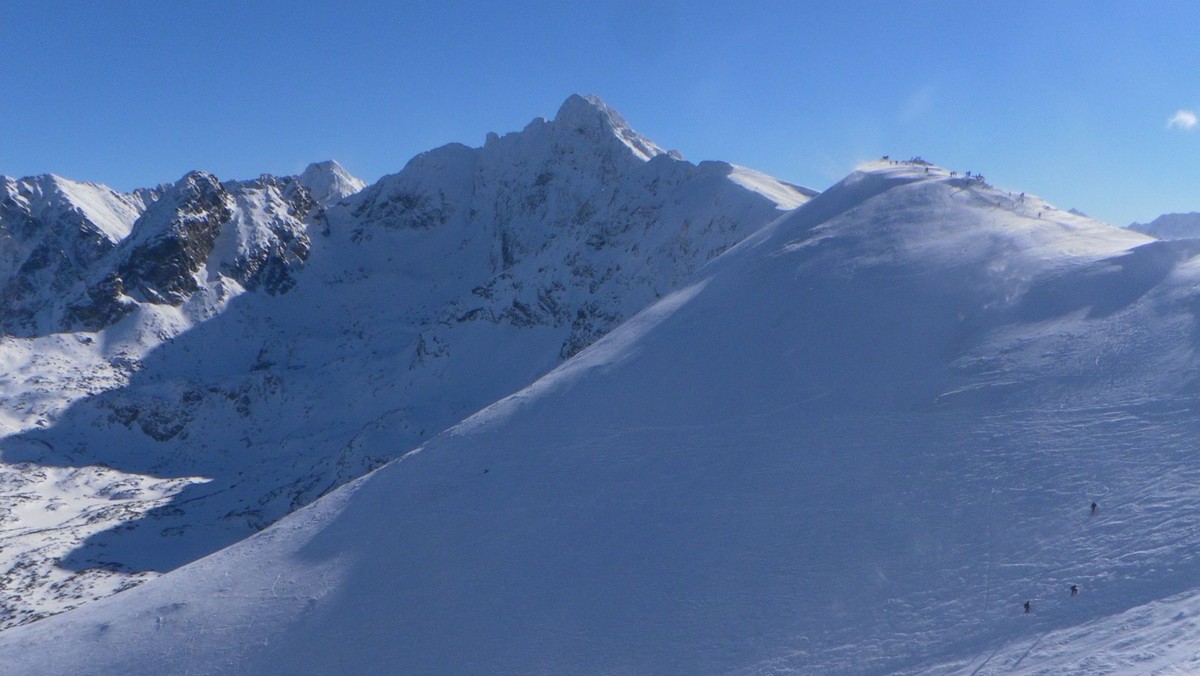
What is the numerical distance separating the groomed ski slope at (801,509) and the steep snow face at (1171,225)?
108683mm

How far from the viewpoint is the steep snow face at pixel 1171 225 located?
120500mm

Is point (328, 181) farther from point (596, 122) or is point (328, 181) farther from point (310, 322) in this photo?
point (596, 122)

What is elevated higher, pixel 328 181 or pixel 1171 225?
pixel 328 181

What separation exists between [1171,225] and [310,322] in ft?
367

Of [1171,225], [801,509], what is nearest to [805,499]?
[801,509]

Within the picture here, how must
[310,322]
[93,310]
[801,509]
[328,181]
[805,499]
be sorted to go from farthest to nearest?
[328,181] < [310,322] < [93,310] < [805,499] < [801,509]

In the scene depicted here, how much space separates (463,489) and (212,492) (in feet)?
173

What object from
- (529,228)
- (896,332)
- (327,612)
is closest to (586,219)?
(529,228)

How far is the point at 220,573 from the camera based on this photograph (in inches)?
923

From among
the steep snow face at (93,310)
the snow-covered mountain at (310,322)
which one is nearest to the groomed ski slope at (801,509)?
the steep snow face at (93,310)

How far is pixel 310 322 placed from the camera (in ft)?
352

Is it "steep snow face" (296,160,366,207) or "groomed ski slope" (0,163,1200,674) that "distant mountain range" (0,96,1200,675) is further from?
"steep snow face" (296,160,366,207)

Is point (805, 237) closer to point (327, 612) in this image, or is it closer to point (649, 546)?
point (649, 546)

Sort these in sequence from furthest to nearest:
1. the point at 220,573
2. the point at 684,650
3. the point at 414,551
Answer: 1. the point at 220,573
2. the point at 414,551
3. the point at 684,650
